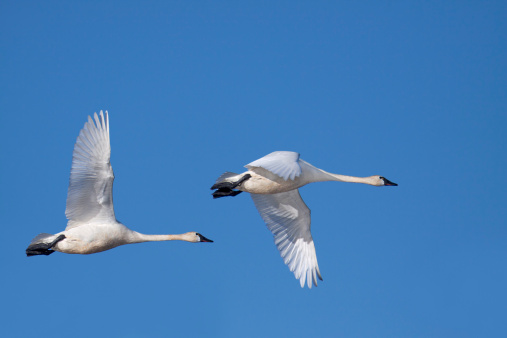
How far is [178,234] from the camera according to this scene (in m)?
18.6

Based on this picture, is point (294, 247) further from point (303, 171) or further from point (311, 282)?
point (303, 171)

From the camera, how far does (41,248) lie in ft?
56.0

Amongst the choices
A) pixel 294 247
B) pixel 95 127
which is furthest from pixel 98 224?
pixel 294 247

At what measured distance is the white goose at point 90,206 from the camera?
654 inches

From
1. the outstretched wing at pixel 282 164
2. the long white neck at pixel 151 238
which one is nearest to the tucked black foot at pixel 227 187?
the outstretched wing at pixel 282 164

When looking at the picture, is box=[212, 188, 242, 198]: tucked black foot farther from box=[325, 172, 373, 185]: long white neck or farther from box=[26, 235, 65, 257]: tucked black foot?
box=[26, 235, 65, 257]: tucked black foot

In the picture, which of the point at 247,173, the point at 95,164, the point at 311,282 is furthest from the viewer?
the point at 311,282

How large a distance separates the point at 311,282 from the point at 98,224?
17.6 feet

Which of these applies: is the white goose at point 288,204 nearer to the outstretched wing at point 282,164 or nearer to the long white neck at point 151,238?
the outstretched wing at point 282,164

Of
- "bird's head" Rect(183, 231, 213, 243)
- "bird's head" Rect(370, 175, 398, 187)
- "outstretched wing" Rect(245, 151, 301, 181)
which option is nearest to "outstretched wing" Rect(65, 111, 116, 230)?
"bird's head" Rect(183, 231, 213, 243)

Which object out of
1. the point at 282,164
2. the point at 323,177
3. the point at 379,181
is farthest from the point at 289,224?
the point at 282,164

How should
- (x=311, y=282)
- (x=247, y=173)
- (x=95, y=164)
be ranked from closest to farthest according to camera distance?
(x=95, y=164), (x=247, y=173), (x=311, y=282)

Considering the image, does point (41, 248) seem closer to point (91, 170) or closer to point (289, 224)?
point (91, 170)

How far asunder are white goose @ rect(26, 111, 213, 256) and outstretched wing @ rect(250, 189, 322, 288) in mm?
3776
